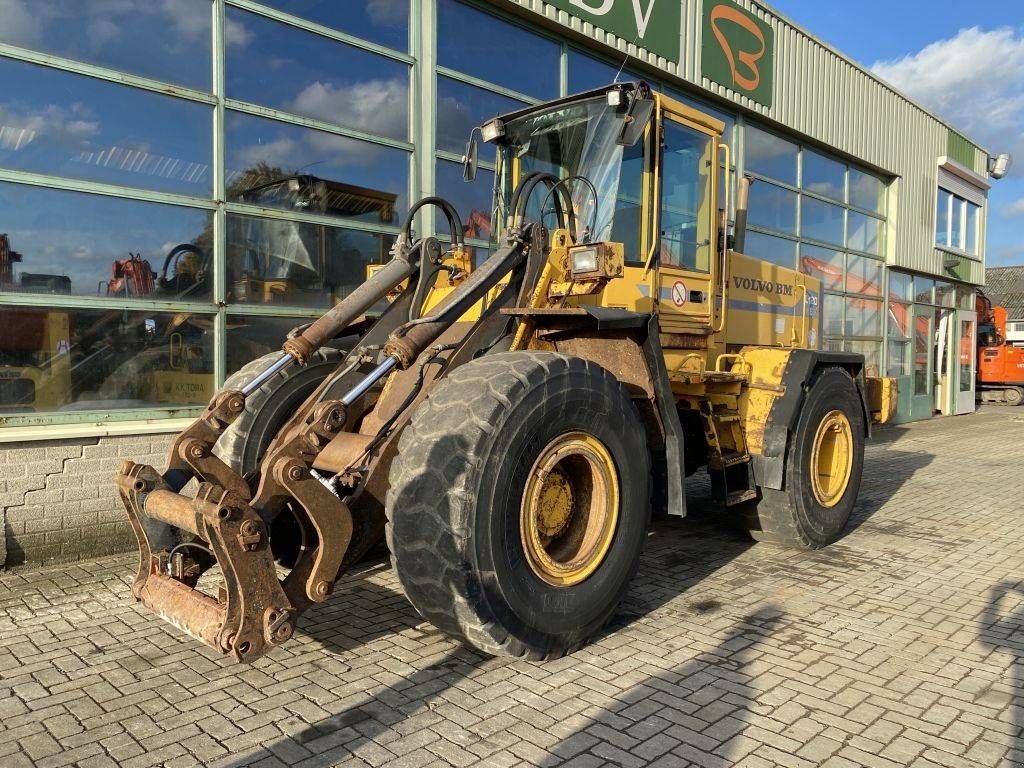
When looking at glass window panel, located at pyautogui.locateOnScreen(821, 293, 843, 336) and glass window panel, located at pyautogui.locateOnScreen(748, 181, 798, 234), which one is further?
glass window panel, located at pyautogui.locateOnScreen(821, 293, 843, 336)

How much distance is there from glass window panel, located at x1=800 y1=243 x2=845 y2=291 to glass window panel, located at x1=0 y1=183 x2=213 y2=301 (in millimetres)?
10913

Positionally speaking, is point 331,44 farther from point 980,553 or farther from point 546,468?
point 980,553

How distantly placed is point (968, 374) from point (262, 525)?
21.5 meters

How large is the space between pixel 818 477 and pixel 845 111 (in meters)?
11.3

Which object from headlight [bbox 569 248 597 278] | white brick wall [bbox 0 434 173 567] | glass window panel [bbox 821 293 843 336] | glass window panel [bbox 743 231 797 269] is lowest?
white brick wall [bbox 0 434 173 567]

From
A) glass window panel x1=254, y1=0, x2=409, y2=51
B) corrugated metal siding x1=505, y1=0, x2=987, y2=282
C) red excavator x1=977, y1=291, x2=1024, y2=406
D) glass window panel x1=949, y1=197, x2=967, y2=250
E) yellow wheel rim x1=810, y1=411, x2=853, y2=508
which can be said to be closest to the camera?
yellow wheel rim x1=810, y1=411, x2=853, y2=508

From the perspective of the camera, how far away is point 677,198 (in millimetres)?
5617

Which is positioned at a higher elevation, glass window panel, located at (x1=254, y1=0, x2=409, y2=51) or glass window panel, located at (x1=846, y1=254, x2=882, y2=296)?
glass window panel, located at (x1=254, y1=0, x2=409, y2=51)

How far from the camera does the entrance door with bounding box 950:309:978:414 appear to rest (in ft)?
65.3

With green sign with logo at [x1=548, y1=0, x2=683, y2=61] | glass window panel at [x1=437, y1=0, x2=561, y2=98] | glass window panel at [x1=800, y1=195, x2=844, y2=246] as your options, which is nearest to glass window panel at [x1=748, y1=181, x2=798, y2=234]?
glass window panel at [x1=800, y1=195, x2=844, y2=246]

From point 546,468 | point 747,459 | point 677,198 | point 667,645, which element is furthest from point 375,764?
point 677,198

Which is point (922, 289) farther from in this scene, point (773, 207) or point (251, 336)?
point (251, 336)

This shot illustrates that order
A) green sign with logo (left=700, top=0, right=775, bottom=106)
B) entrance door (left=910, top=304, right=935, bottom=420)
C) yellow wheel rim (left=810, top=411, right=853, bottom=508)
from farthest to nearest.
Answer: entrance door (left=910, top=304, right=935, bottom=420) < green sign with logo (left=700, top=0, right=775, bottom=106) < yellow wheel rim (left=810, top=411, right=853, bottom=508)

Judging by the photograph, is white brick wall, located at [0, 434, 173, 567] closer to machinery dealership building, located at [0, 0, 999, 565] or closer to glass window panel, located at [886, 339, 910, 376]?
machinery dealership building, located at [0, 0, 999, 565]
